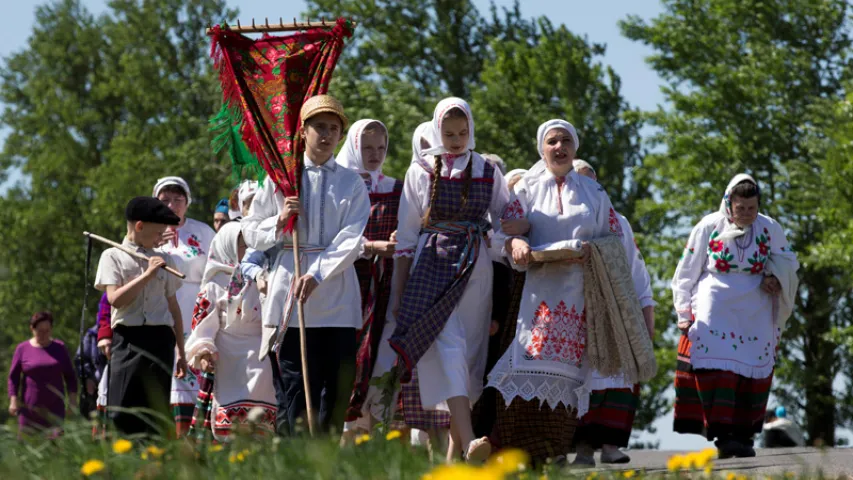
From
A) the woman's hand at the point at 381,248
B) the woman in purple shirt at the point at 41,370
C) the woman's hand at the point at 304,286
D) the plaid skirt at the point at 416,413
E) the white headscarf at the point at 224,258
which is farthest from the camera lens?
the woman in purple shirt at the point at 41,370

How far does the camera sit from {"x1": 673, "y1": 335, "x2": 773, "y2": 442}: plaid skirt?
37.7 feet

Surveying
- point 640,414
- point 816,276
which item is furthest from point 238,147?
point 640,414

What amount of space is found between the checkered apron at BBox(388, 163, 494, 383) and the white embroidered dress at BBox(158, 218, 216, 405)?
3.10 m

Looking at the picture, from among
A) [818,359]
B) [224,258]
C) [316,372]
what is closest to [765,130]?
[818,359]

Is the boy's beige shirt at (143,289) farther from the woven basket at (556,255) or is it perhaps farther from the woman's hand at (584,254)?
the woman's hand at (584,254)

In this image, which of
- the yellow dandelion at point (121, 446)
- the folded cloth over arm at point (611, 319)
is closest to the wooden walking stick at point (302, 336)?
the folded cloth over arm at point (611, 319)

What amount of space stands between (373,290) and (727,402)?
3.36m

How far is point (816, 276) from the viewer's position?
29.2m

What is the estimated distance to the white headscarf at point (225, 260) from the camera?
10.3 m

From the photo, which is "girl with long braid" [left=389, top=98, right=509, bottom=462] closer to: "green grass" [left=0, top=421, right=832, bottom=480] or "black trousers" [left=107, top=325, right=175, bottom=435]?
"black trousers" [left=107, top=325, right=175, bottom=435]

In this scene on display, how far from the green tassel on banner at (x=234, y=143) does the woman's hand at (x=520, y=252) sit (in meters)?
1.56

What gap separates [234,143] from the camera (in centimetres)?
910

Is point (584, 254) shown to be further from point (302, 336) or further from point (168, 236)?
point (168, 236)

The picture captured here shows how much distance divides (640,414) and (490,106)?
25.2ft
